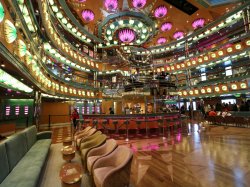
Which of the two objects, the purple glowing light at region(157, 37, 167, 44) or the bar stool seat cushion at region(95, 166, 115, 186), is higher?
the purple glowing light at region(157, 37, 167, 44)

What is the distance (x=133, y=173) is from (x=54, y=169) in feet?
6.47

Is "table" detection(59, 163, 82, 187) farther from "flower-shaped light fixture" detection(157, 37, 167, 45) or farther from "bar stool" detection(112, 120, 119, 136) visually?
"flower-shaped light fixture" detection(157, 37, 167, 45)

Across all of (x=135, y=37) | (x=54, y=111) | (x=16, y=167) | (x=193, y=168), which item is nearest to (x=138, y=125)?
(x=193, y=168)

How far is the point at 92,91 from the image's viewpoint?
1591cm

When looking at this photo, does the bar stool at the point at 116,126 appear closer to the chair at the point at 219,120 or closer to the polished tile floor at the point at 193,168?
the polished tile floor at the point at 193,168

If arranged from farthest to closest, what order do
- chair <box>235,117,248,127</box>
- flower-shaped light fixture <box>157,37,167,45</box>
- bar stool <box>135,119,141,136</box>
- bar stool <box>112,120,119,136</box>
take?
flower-shaped light fixture <box>157,37,167,45</box> < chair <box>235,117,248,127</box> < bar stool <box>112,120,119,136</box> < bar stool <box>135,119,141,136</box>

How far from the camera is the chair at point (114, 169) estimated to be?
2046 millimetres

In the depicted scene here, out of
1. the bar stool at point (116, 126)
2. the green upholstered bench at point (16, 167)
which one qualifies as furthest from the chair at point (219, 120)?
the green upholstered bench at point (16, 167)

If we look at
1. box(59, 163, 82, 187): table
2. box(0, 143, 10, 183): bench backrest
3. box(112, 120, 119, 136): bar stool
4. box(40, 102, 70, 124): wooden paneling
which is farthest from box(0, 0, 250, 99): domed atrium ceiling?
box(0, 143, 10, 183): bench backrest

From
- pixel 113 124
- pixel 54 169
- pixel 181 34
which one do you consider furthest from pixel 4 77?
pixel 181 34

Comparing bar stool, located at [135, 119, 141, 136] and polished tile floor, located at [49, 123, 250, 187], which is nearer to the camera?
polished tile floor, located at [49, 123, 250, 187]

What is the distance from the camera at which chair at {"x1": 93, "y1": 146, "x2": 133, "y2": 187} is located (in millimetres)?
2046

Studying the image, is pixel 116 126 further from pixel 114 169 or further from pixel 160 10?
pixel 160 10

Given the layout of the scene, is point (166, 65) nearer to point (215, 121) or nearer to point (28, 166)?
point (215, 121)
